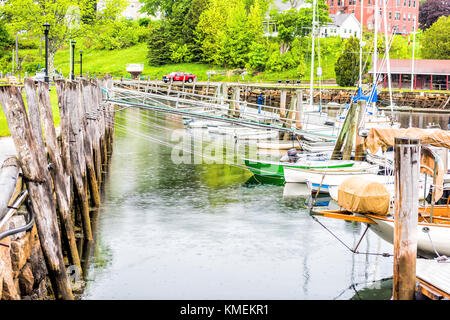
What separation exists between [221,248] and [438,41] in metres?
84.4

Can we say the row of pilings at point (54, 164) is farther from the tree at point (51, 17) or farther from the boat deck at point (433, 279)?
the tree at point (51, 17)

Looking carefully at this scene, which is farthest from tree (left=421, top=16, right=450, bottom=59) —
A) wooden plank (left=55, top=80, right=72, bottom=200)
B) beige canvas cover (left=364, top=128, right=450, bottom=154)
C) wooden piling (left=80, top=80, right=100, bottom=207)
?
wooden plank (left=55, top=80, right=72, bottom=200)

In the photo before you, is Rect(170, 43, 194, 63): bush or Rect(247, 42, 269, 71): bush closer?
Rect(247, 42, 269, 71): bush

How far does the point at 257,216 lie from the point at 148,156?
1563 centimetres

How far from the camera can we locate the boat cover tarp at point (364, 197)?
603 inches

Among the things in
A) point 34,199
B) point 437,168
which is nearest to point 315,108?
point 437,168

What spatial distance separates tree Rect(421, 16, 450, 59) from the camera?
9338 centimetres

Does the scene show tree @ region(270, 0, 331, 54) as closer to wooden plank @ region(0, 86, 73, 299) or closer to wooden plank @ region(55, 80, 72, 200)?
wooden plank @ region(55, 80, 72, 200)

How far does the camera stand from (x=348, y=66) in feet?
277

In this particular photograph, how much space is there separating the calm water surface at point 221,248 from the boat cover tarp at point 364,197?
2.13 meters

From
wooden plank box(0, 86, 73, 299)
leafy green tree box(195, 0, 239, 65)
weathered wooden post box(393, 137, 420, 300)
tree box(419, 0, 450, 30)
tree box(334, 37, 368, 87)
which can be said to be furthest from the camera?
tree box(419, 0, 450, 30)

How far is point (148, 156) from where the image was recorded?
38.2 m

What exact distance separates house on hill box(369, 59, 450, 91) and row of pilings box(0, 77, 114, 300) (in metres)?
69.5
